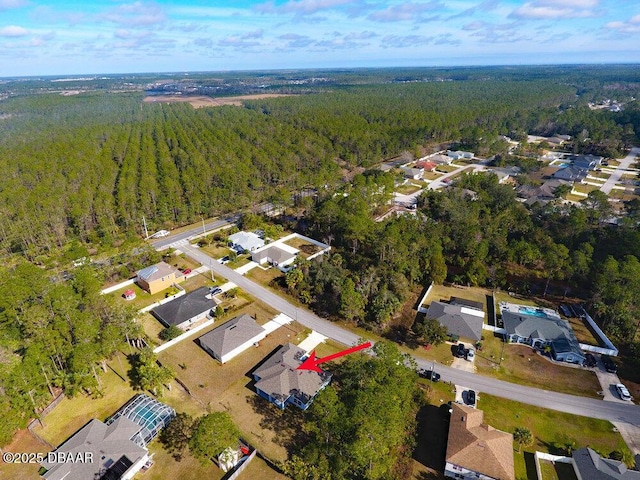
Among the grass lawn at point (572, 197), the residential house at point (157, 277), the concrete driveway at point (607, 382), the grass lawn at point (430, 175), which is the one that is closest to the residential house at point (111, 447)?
the residential house at point (157, 277)

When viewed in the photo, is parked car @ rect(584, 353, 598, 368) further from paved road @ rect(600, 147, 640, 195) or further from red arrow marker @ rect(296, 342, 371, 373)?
paved road @ rect(600, 147, 640, 195)

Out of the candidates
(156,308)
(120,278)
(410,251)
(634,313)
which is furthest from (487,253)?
(120,278)

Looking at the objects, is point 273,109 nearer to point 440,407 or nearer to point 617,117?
point 617,117

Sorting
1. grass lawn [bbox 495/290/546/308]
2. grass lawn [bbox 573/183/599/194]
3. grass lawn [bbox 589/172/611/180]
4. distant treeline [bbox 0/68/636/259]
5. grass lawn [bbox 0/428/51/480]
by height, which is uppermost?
distant treeline [bbox 0/68/636/259]

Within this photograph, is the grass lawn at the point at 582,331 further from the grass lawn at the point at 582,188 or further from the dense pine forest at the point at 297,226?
the grass lawn at the point at 582,188

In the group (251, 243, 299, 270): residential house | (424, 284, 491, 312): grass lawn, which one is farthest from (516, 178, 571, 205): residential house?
(251, 243, 299, 270): residential house
